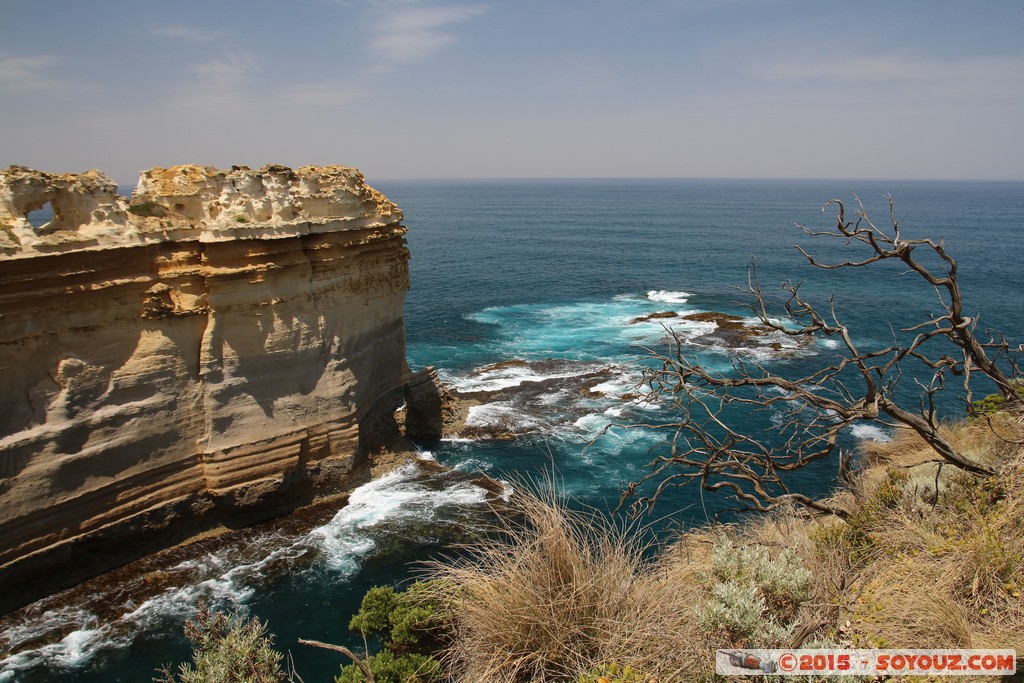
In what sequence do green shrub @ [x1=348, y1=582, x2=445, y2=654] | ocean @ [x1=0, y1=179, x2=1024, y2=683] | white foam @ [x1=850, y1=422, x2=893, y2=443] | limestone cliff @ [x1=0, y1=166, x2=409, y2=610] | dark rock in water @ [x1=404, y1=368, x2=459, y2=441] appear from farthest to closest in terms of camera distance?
dark rock in water @ [x1=404, y1=368, x2=459, y2=441] → white foam @ [x1=850, y1=422, x2=893, y2=443] → limestone cliff @ [x1=0, y1=166, x2=409, y2=610] → ocean @ [x1=0, y1=179, x2=1024, y2=683] → green shrub @ [x1=348, y1=582, x2=445, y2=654]

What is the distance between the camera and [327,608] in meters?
15.6

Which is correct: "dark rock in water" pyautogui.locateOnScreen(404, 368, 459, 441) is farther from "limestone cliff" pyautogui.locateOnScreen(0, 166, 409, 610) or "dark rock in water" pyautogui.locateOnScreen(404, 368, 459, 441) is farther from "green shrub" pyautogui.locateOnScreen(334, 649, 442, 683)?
"green shrub" pyautogui.locateOnScreen(334, 649, 442, 683)

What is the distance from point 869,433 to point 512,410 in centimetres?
1421

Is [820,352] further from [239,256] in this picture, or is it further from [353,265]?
[239,256]

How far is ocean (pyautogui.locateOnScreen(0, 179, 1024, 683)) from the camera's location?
1500 cm

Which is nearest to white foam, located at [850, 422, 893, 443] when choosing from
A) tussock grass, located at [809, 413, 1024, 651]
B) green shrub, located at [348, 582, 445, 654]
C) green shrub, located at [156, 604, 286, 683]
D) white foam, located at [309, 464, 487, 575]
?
tussock grass, located at [809, 413, 1024, 651]

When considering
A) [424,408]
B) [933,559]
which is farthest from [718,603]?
[424,408]

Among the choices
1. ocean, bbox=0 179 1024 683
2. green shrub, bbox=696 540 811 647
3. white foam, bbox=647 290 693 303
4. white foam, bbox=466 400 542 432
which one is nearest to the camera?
green shrub, bbox=696 540 811 647

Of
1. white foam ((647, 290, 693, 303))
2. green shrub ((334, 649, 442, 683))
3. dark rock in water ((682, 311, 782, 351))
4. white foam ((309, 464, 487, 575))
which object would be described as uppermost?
white foam ((647, 290, 693, 303))

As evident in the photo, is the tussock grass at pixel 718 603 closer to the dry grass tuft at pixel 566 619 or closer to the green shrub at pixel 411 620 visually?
the dry grass tuft at pixel 566 619

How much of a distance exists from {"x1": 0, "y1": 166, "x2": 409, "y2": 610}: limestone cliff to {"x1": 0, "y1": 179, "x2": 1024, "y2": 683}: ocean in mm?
1570

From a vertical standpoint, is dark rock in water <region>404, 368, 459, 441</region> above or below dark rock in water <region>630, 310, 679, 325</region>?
below

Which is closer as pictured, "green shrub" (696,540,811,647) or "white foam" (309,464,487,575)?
"green shrub" (696,540,811,647)

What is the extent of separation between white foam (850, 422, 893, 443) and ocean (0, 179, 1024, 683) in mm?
136
